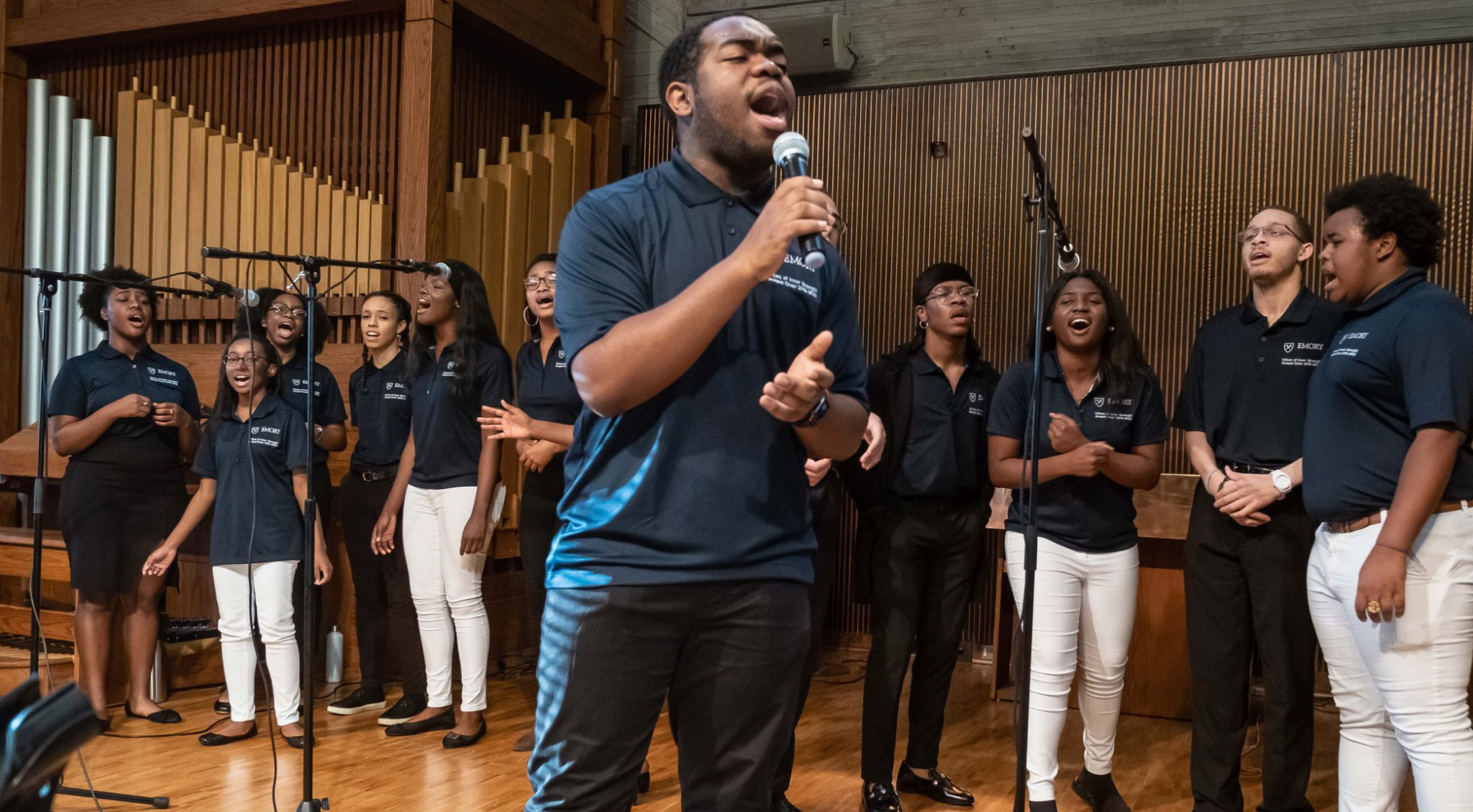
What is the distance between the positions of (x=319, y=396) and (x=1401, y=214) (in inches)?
146

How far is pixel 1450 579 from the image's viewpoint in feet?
7.91

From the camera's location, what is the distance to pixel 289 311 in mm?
4836

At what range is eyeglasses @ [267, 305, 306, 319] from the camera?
4.84 metres

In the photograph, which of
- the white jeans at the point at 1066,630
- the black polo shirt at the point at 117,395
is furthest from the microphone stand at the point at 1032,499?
the black polo shirt at the point at 117,395

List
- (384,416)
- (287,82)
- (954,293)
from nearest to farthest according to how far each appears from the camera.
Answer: (954,293) → (384,416) → (287,82)

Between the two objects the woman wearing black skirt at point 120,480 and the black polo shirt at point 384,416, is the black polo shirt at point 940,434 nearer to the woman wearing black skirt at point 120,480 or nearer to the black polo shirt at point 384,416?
the black polo shirt at point 384,416

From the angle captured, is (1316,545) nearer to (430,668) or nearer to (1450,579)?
(1450,579)

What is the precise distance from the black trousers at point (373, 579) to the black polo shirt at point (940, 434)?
2176mm

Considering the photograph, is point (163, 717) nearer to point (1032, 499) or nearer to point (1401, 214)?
point (1032, 499)

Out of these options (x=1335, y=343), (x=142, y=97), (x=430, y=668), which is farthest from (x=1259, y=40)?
(x=142, y=97)

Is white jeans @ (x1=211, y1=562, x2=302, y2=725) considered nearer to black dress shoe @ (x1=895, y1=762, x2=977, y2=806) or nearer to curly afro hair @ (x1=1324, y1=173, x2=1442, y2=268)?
black dress shoe @ (x1=895, y1=762, x2=977, y2=806)

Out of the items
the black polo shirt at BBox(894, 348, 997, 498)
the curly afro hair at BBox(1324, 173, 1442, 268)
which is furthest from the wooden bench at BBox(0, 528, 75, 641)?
the curly afro hair at BBox(1324, 173, 1442, 268)

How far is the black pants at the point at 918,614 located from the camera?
3.35 metres

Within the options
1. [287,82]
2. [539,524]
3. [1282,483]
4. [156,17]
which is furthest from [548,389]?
[156,17]
